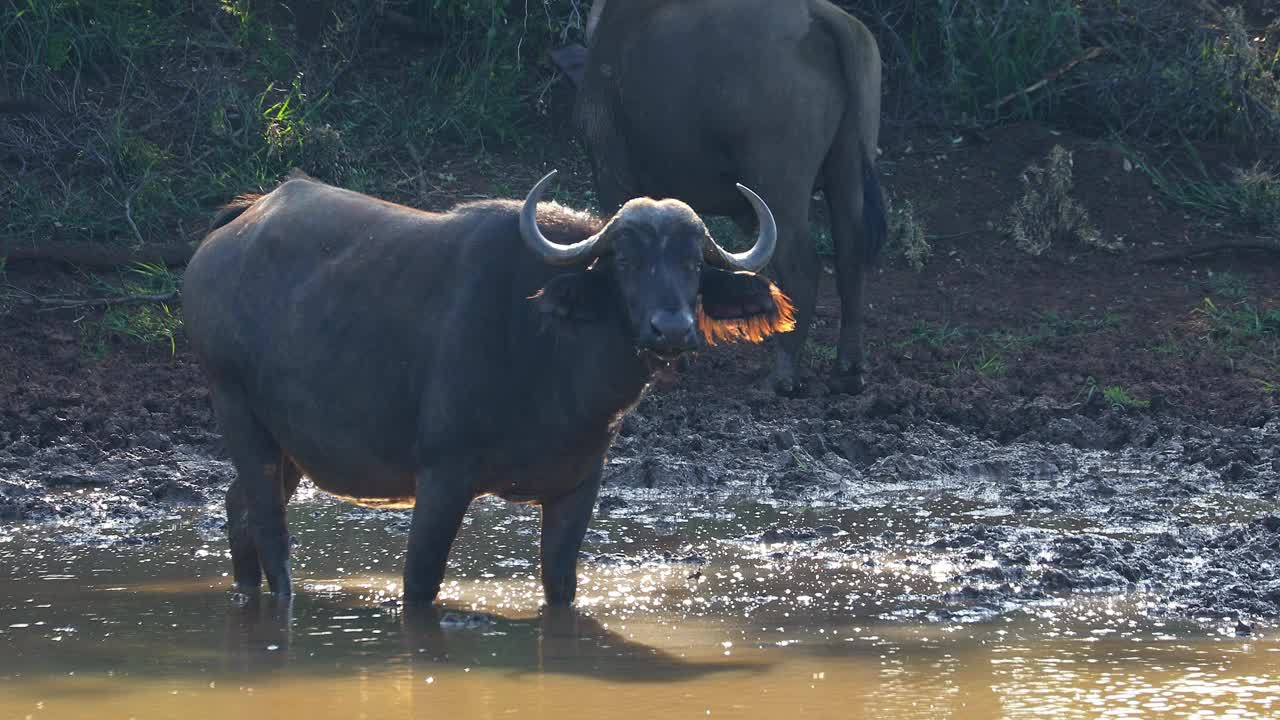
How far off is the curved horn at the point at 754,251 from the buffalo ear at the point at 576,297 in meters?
0.36

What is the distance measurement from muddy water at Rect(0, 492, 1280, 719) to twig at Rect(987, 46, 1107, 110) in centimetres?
645

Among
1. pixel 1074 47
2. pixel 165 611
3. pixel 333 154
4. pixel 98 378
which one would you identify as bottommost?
pixel 165 611

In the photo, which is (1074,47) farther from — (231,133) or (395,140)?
(231,133)

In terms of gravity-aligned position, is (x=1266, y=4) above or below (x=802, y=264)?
above

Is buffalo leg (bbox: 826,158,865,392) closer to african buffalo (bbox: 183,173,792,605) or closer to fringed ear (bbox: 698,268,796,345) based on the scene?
african buffalo (bbox: 183,173,792,605)

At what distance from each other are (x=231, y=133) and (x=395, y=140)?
45.4 inches

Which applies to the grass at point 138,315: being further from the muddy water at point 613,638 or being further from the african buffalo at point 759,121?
the muddy water at point 613,638

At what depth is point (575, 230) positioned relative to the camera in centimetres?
601

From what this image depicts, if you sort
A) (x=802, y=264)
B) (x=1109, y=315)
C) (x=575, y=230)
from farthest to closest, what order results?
(x=1109, y=315) < (x=802, y=264) < (x=575, y=230)

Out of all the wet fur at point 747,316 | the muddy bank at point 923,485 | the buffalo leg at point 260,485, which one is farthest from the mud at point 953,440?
the buffalo leg at point 260,485

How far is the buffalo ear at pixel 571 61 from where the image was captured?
38.1 ft

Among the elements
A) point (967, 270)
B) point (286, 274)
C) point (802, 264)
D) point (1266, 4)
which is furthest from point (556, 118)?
point (286, 274)

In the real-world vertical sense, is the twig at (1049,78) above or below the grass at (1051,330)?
above

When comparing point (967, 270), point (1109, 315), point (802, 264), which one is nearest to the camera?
point (802, 264)
